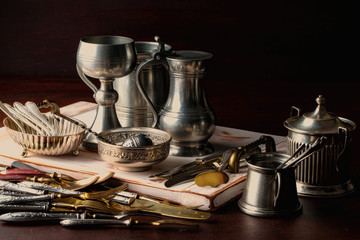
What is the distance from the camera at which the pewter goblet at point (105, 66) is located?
152 centimetres

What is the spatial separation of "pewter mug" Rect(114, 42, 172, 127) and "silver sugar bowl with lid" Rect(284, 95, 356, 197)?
399 millimetres

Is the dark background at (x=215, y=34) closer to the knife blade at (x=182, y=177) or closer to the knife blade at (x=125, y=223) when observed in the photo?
the knife blade at (x=182, y=177)

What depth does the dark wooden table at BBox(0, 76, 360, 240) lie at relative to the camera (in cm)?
120

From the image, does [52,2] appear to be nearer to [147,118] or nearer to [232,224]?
[147,118]

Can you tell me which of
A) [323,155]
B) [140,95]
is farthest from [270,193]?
[140,95]

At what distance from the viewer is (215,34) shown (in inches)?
97.9

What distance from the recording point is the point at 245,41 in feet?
8.18

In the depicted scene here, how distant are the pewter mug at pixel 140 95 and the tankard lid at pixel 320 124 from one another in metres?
0.40

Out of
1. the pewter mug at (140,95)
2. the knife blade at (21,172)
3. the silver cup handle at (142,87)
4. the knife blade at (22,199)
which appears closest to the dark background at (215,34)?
the pewter mug at (140,95)

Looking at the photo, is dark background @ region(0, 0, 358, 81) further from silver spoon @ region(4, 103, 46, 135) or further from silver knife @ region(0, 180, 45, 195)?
silver knife @ region(0, 180, 45, 195)

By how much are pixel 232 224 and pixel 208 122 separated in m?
0.36

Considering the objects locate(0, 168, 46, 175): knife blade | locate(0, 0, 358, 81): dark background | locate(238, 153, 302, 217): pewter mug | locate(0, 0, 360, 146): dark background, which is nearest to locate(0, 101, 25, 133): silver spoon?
locate(0, 168, 46, 175): knife blade

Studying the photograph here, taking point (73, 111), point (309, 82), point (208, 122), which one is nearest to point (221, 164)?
point (208, 122)

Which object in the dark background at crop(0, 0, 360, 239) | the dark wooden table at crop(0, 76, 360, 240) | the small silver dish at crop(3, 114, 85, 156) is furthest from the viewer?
the dark background at crop(0, 0, 360, 239)
